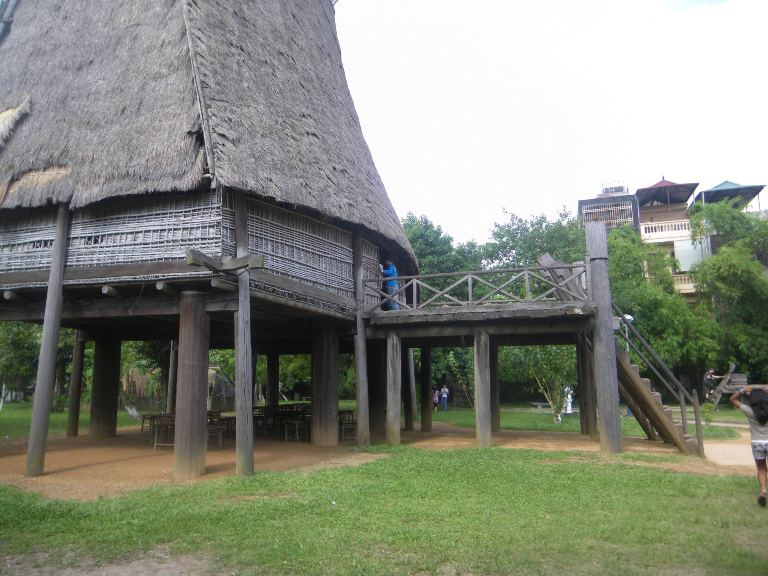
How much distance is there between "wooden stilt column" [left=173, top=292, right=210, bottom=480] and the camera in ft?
30.7

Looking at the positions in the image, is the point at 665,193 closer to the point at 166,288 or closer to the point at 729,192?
the point at 729,192

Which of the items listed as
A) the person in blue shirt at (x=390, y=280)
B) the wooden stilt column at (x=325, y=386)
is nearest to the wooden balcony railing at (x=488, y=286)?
the person in blue shirt at (x=390, y=280)

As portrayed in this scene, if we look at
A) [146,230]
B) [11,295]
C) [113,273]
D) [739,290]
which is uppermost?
[739,290]

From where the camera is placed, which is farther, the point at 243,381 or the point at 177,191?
the point at 177,191

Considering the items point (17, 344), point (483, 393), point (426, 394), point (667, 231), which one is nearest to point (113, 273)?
point (483, 393)

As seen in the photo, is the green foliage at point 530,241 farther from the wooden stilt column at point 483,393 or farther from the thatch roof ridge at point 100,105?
the thatch roof ridge at point 100,105

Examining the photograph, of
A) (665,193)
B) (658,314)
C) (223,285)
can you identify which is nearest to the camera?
(223,285)

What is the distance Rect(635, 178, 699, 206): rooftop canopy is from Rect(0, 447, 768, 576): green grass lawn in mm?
36653

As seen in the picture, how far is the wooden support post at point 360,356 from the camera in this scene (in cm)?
1331

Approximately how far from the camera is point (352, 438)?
15.1 metres

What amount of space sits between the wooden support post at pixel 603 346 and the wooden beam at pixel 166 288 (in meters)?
7.96

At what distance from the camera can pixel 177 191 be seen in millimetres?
9703

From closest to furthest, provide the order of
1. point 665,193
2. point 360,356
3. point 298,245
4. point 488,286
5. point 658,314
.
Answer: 1. point 298,245
2. point 360,356
3. point 488,286
4. point 658,314
5. point 665,193

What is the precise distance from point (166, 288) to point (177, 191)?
1599 mm
